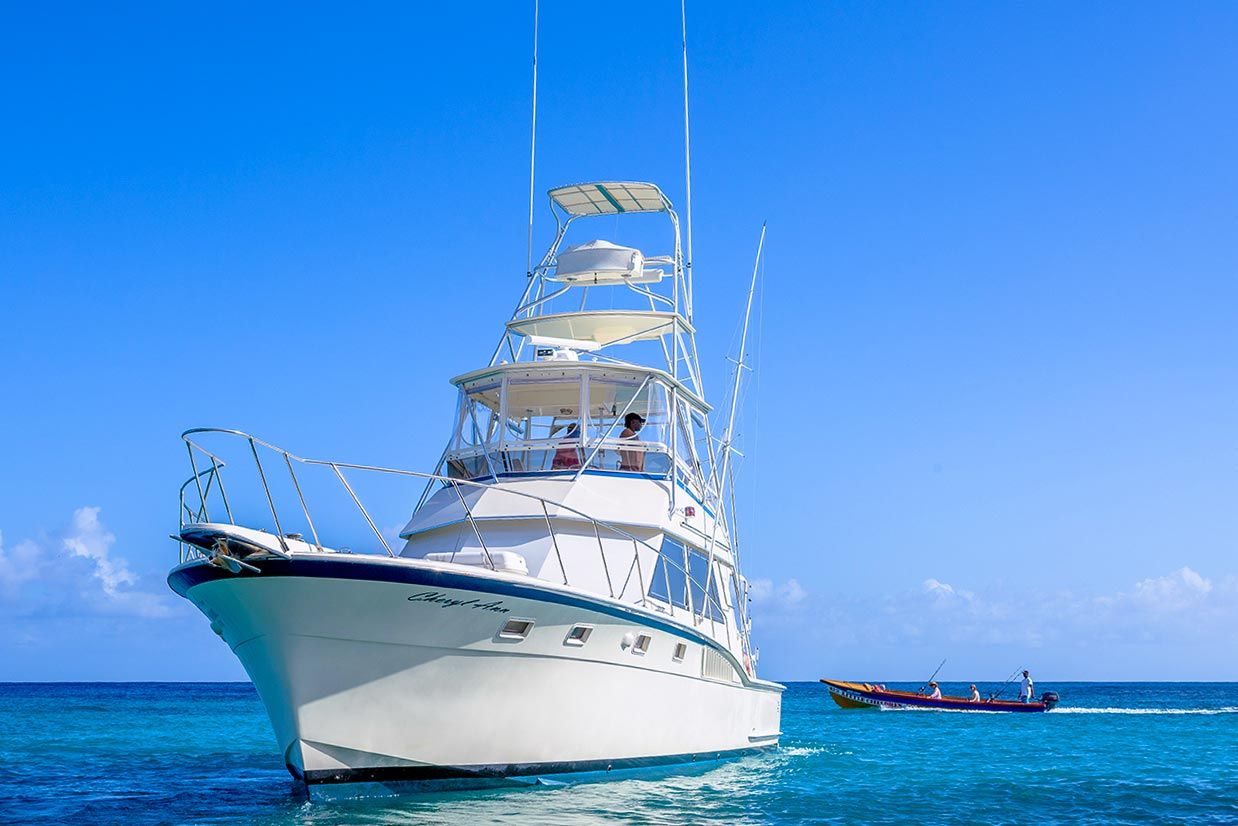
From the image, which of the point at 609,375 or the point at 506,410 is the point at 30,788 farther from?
the point at 609,375

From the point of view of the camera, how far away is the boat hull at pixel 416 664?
11.9 meters

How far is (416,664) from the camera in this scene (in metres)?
12.3

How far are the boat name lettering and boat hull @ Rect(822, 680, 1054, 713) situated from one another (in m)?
36.1

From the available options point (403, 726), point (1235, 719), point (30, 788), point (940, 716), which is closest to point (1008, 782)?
point (403, 726)

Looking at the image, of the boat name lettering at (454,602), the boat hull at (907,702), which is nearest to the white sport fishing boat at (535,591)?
the boat name lettering at (454,602)

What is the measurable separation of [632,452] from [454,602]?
549cm

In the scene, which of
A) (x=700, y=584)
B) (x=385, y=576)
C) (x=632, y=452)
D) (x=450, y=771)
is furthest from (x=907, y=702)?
(x=385, y=576)

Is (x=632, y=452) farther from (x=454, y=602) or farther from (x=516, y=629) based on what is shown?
(x=454, y=602)

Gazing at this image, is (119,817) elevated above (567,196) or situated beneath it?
situated beneath

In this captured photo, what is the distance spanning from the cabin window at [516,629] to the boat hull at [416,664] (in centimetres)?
5

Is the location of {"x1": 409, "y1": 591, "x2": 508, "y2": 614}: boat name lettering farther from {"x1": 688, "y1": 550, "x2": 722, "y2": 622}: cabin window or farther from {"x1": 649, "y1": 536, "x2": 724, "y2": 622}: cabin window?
{"x1": 688, "y1": 550, "x2": 722, "y2": 622}: cabin window

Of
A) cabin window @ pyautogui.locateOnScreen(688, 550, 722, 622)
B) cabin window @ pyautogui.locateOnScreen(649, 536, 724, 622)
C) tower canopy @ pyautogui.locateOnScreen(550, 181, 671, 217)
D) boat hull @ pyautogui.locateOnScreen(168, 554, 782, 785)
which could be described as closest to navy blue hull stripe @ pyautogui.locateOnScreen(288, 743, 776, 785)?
boat hull @ pyautogui.locateOnScreen(168, 554, 782, 785)

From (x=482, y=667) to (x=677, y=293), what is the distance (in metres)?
9.29

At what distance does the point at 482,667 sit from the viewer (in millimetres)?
12547
